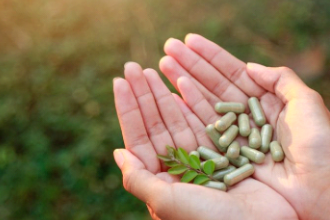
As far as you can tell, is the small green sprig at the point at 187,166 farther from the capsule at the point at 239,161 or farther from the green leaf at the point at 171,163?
the capsule at the point at 239,161

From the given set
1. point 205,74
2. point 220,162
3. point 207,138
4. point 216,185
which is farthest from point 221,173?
point 205,74

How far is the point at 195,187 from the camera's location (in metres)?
2.09

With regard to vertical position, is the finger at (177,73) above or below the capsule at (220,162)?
above

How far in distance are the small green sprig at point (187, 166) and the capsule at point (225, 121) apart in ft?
0.90

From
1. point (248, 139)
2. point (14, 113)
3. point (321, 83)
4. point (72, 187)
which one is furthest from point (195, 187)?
point (321, 83)

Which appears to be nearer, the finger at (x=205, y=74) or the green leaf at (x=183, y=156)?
the green leaf at (x=183, y=156)

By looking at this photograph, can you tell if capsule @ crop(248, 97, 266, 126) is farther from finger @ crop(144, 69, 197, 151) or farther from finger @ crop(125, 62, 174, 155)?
finger @ crop(125, 62, 174, 155)

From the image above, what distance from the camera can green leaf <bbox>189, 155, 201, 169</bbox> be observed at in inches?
93.6

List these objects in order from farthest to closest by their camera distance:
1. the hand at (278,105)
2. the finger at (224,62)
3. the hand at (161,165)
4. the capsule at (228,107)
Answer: the finger at (224,62) < the capsule at (228,107) < the hand at (278,105) < the hand at (161,165)

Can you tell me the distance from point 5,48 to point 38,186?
67.7 inches

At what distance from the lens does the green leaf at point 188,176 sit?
2.30 m

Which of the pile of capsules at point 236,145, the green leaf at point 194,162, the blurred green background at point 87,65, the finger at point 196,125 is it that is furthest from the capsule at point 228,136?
the blurred green background at point 87,65

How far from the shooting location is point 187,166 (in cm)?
235

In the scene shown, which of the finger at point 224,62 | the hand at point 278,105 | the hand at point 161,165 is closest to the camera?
the hand at point 161,165
